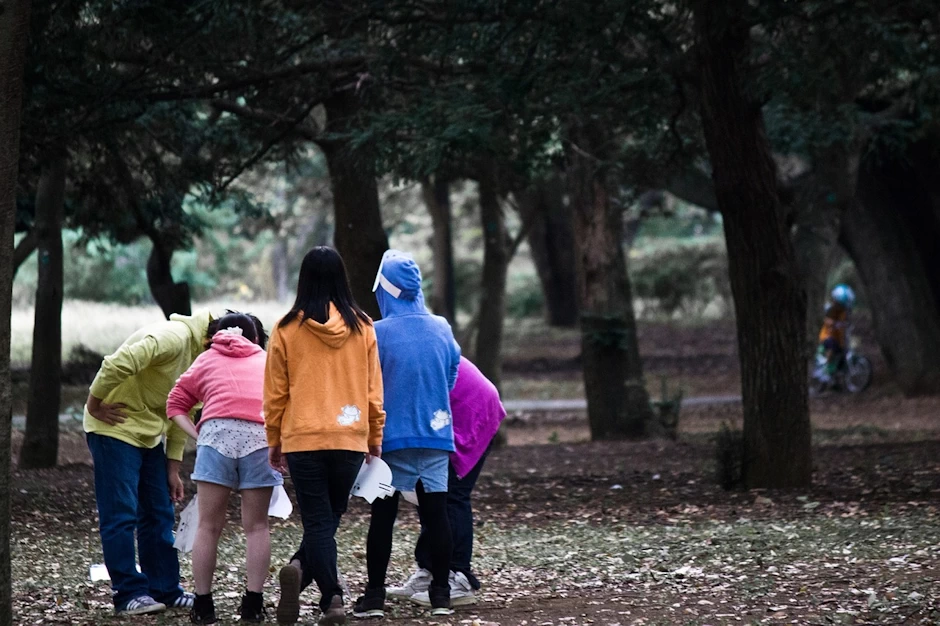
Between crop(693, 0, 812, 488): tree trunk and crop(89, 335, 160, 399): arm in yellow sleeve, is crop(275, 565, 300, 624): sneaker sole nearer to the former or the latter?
crop(89, 335, 160, 399): arm in yellow sleeve

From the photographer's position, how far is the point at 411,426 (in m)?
6.43

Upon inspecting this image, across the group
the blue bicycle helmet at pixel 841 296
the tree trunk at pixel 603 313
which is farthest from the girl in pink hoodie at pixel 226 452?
the blue bicycle helmet at pixel 841 296

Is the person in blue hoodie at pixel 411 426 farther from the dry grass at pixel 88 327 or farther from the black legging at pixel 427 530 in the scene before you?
the dry grass at pixel 88 327

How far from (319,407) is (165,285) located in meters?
10.5

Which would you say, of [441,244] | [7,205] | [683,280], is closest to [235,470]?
[7,205]

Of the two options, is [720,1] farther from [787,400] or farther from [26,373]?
[26,373]

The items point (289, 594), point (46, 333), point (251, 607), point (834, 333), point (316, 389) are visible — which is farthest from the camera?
point (834, 333)

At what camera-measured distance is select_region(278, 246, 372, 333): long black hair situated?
6.08 metres

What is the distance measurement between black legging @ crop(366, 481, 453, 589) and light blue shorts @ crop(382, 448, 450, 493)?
63mm

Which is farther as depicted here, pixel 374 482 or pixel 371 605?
pixel 371 605

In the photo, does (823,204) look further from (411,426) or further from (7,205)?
(7,205)

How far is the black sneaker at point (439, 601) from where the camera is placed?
6.56m

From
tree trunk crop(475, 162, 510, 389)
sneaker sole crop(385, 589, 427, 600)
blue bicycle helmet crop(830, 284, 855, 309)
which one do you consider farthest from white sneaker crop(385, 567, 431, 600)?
blue bicycle helmet crop(830, 284, 855, 309)

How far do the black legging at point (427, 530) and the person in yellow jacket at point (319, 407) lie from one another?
15.2 inches
